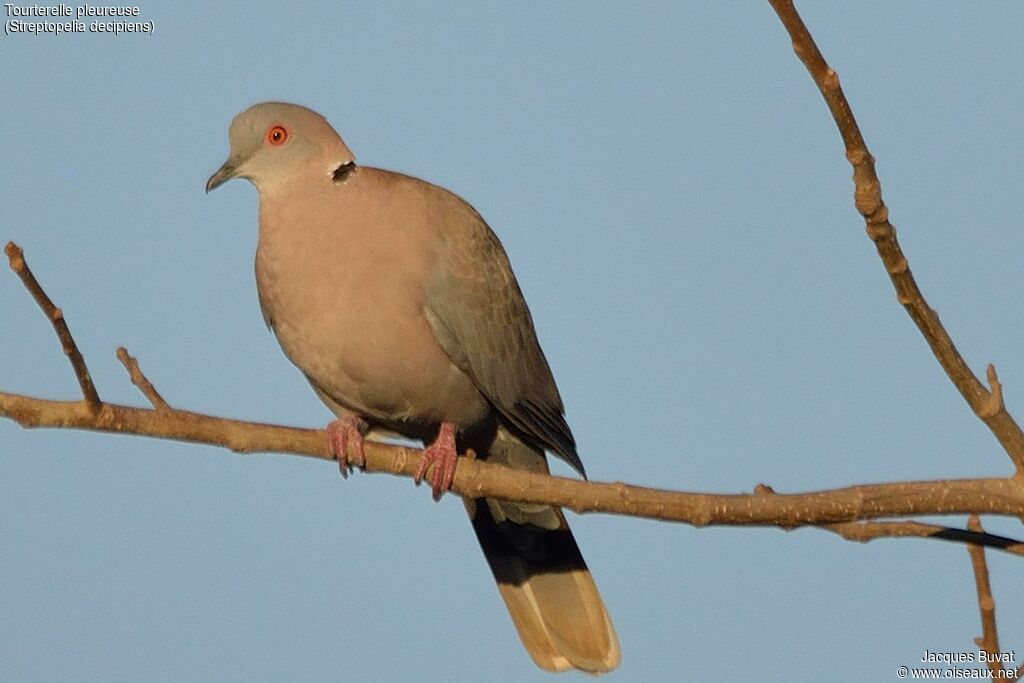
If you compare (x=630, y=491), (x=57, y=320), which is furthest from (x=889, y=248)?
(x=57, y=320)

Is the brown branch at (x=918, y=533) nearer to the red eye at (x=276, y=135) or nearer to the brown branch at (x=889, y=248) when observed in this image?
the brown branch at (x=889, y=248)

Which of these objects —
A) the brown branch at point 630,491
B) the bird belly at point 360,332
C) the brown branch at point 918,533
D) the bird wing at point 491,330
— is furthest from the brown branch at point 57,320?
the brown branch at point 918,533

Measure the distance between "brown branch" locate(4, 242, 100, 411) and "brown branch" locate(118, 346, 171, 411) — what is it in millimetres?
203

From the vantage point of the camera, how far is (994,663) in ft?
9.96

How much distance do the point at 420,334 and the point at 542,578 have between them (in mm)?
1228

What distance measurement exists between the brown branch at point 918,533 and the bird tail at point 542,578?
2.13 m

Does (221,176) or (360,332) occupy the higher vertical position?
(221,176)

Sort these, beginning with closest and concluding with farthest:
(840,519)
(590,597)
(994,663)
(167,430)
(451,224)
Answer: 1. (994,663)
2. (840,519)
3. (167,430)
4. (451,224)
5. (590,597)

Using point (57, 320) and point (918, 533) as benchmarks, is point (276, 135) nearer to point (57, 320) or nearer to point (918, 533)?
point (57, 320)

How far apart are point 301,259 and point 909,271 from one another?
2414 mm

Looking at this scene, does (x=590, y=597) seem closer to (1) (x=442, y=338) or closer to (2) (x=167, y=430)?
(1) (x=442, y=338)

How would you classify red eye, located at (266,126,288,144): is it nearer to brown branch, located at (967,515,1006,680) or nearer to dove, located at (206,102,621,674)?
dove, located at (206,102,621,674)

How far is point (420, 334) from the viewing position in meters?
5.10

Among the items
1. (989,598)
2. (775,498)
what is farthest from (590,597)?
(989,598)
